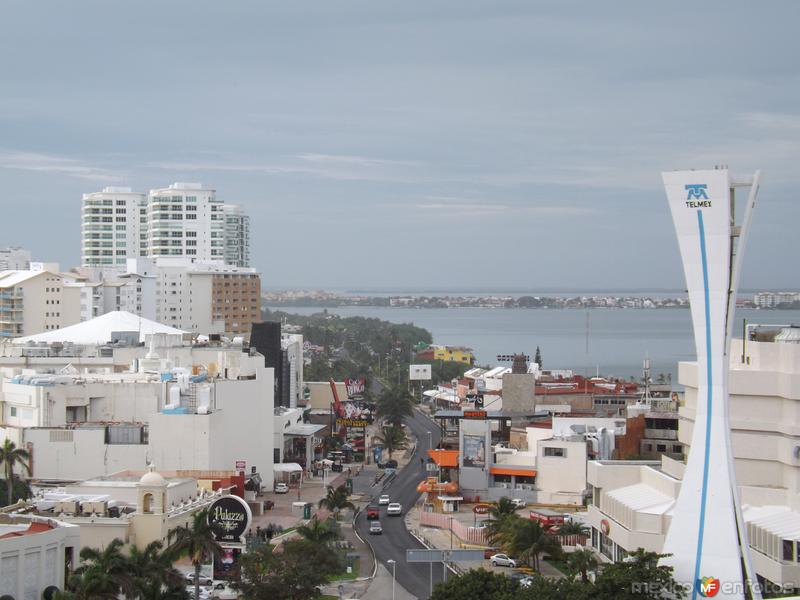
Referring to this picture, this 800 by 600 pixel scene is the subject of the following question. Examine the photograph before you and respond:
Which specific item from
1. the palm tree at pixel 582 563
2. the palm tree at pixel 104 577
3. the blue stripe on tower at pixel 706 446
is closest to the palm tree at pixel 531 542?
the palm tree at pixel 582 563

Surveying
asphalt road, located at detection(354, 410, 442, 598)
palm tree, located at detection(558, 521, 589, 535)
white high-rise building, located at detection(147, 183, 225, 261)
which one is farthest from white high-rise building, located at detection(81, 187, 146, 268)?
palm tree, located at detection(558, 521, 589, 535)

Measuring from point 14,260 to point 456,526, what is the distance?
4974 inches

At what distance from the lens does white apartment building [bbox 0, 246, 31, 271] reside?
165562 millimetres

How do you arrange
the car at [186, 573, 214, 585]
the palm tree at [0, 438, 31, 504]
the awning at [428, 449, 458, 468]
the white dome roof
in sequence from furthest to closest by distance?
1. the awning at [428, 449, 458, 468]
2. the palm tree at [0, 438, 31, 504]
3. the white dome roof
4. the car at [186, 573, 214, 585]

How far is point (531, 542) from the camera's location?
145 feet

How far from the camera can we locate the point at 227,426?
2418 inches

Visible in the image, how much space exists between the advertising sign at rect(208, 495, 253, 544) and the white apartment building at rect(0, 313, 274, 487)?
1735cm

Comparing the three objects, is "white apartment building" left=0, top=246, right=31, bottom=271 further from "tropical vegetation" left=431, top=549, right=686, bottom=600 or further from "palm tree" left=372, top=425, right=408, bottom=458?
"tropical vegetation" left=431, top=549, right=686, bottom=600

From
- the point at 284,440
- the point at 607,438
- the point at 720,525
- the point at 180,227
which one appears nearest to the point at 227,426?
the point at 284,440

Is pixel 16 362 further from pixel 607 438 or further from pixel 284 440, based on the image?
pixel 607 438

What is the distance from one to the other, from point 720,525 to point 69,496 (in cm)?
2138

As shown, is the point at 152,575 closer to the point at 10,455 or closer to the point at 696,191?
the point at 696,191

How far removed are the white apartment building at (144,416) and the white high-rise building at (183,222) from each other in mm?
85810

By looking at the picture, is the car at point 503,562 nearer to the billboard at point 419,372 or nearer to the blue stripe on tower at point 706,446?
the blue stripe on tower at point 706,446
